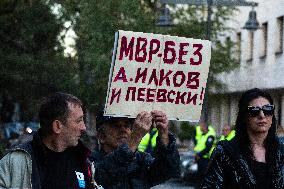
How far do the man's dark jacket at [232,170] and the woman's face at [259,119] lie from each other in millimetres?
143

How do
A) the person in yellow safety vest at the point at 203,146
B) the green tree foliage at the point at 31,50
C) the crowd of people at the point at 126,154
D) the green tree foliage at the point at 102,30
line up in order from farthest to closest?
the green tree foliage at the point at 31,50 < the green tree foliage at the point at 102,30 < the person in yellow safety vest at the point at 203,146 < the crowd of people at the point at 126,154

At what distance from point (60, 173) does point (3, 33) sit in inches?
1371

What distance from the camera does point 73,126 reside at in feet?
18.8

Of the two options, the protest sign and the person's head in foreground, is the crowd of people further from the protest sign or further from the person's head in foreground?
the protest sign

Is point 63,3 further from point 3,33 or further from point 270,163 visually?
point 270,163

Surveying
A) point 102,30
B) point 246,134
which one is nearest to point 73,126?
point 246,134

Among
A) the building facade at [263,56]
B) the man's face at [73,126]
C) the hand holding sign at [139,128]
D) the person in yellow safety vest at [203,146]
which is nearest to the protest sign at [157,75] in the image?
the hand holding sign at [139,128]

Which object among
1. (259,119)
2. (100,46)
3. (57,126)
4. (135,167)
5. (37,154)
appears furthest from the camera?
(100,46)

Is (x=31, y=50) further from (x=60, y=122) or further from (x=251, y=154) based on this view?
(x=60, y=122)

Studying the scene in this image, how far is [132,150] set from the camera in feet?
19.1

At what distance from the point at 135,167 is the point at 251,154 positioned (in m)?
0.83

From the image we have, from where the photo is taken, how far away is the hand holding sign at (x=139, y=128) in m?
5.83

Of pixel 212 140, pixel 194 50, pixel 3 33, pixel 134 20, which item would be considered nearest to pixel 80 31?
pixel 134 20

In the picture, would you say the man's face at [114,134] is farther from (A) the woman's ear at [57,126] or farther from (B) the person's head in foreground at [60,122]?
(A) the woman's ear at [57,126]
